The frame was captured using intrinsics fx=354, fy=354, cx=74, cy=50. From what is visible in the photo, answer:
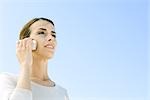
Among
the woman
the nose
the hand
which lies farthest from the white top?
the nose

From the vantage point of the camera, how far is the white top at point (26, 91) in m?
1.38

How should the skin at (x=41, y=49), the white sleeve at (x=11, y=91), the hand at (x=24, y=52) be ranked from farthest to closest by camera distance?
the skin at (x=41, y=49)
the hand at (x=24, y=52)
the white sleeve at (x=11, y=91)

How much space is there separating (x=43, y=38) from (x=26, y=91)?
1.09ft

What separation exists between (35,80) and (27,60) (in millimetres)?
186

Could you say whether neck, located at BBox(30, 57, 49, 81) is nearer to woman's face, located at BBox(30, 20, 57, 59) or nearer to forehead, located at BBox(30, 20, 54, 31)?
woman's face, located at BBox(30, 20, 57, 59)

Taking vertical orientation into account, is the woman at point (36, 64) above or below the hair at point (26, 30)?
below

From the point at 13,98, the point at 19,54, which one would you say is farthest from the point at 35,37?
the point at 13,98

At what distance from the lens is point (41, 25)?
1.69m

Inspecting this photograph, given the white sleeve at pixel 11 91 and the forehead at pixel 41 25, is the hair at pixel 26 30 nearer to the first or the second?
the forehead at pixel 41 25

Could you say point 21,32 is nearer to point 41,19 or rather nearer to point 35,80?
point 41,19

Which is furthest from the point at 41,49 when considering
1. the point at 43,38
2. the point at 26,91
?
the point at 26,91

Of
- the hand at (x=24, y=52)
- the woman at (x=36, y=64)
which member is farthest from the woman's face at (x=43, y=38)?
the hand at (x=24, y=52)

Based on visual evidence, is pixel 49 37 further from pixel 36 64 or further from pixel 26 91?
pixel 26 91

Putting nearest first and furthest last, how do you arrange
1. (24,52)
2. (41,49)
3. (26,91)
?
(26,91) < (24,52) < (41,49)
